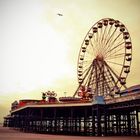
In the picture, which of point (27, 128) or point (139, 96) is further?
point (27, 128)

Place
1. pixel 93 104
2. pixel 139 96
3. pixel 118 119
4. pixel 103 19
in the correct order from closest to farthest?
pixel 139 96, pixel 93 104, pixel 103 19, pixel 118 119

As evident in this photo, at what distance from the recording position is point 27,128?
69000 millimetres

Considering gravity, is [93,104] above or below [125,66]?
below

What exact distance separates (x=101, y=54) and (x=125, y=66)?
5.88 metres

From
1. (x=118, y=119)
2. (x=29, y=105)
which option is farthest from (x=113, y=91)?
(x=29, y=105)

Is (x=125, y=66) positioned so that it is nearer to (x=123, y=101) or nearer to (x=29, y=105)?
(x=123, y=101)

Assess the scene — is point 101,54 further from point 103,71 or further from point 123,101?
point 123,101

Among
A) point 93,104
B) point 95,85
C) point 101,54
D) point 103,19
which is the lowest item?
point 93,104

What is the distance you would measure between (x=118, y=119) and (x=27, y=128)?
73.9ft

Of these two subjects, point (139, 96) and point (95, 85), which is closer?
point (139, 96)

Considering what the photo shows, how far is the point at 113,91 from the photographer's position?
2115 inches

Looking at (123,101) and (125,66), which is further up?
(125,66)

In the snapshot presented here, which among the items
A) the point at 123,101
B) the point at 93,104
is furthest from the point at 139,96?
the point at 93,104

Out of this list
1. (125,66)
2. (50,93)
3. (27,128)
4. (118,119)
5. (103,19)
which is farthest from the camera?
(50,93)
